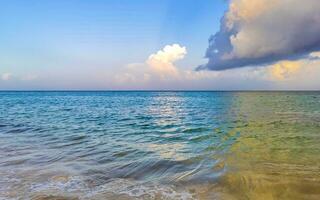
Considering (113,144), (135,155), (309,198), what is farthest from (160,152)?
(309,198)

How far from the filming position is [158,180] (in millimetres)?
8406

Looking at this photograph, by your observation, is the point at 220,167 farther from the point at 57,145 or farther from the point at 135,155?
the point at 57,145

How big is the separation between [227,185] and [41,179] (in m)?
5.46

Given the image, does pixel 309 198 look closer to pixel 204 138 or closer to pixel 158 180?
pixel 158 180

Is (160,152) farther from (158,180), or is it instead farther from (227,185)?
(227,185)

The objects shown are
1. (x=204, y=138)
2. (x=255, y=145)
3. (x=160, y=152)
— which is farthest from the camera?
(x=204, y=138)

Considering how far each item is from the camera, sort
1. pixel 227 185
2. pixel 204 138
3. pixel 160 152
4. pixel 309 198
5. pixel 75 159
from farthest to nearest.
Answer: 1. pixel 204 138
2. pixel 160 152
3. pixel 75 159
4. pixel 227 185
5. pixel 309 198

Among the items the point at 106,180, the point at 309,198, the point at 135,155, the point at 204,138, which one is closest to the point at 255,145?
the point at 204,138

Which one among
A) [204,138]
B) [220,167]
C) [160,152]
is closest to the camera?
[220,167]

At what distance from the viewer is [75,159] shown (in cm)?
1125

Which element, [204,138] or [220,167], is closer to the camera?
[220,167]

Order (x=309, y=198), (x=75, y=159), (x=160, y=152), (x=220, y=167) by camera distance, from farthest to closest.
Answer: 1. (x=160, y=152)
2. (x=75, y=159)
3. (x=220, y=167)
4. (x=309, y=198)

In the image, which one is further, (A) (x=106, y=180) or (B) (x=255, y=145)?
(B) (x=255, y=145)

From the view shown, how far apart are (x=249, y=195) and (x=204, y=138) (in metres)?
9.36
